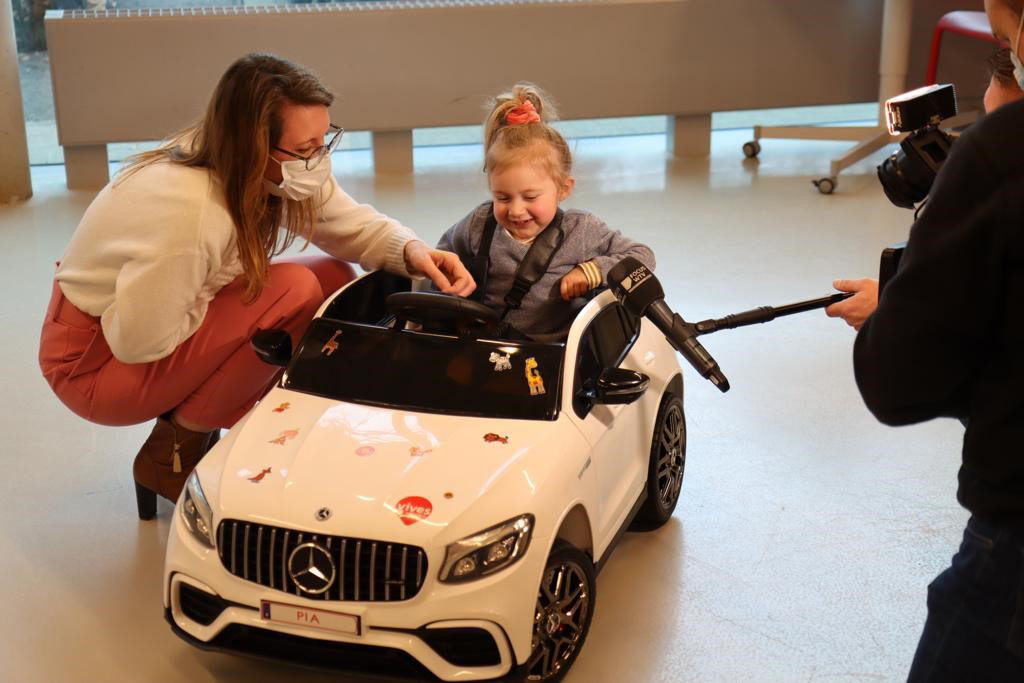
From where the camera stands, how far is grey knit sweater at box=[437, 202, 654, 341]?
2723 mm

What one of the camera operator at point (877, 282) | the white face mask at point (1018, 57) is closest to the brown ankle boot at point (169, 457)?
the camera operator at point (877, 282)

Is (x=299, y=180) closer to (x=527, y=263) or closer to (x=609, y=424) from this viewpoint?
(x=527, y=263)

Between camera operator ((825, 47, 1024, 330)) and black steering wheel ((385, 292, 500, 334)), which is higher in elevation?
camera operator ((825, 47, 1024, 330))

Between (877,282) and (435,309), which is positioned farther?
(435,309)

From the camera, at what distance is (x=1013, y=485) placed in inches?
48.8

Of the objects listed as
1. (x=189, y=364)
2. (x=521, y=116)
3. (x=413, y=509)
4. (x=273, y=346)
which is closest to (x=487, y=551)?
(x=413, y=509)

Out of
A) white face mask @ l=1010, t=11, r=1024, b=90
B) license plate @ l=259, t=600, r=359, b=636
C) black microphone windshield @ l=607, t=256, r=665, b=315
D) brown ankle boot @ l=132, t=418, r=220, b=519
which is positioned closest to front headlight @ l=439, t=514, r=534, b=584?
license plate @ l=259, t=600, r=359, b=636

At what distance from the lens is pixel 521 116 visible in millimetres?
2742

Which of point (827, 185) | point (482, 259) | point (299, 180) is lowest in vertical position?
point (827, 185)

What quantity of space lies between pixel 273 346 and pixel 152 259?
0.94 ft

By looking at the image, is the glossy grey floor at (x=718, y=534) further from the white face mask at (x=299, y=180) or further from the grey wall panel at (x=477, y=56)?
the grey wall panel at (x=477, y=56)

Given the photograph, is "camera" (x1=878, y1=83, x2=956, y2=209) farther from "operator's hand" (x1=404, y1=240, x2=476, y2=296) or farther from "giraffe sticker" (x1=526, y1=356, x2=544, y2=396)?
"operator's hand" (x1=404, y1=240, x2=476, y2=296)

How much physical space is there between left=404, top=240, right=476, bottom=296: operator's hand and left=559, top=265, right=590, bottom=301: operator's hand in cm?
21

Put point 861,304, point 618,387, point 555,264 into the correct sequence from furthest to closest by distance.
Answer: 1. point 555,264
2. point 618,387
3. point 861,304
